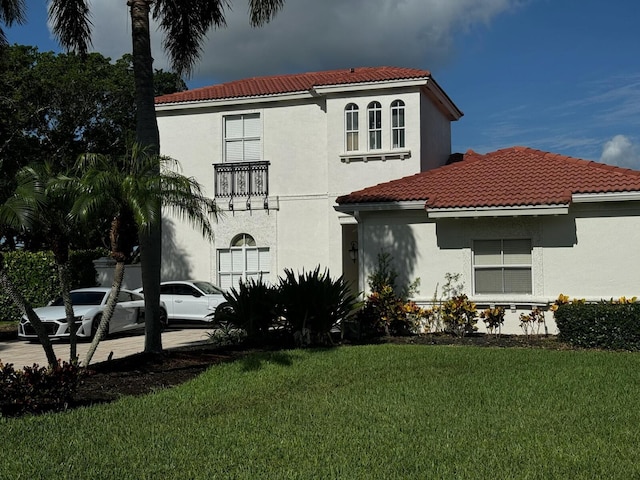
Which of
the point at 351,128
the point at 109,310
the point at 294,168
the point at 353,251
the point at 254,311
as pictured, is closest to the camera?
the point at 109,310

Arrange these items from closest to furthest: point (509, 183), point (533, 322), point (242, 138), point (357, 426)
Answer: point (357, 426) → point (533, 322) → point (509, 183) → point (242, 138)

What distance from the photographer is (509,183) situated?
1747 cm

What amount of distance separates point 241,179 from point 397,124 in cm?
540

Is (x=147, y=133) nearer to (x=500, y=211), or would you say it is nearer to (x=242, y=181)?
(x=500, y=211)

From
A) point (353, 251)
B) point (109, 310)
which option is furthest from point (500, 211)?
point (109, 310)

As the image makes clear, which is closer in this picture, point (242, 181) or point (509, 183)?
point (509, 183)

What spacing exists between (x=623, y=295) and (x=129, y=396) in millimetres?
10923

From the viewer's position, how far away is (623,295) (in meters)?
16.2

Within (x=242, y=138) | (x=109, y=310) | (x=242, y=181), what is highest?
(x=242, y=138)

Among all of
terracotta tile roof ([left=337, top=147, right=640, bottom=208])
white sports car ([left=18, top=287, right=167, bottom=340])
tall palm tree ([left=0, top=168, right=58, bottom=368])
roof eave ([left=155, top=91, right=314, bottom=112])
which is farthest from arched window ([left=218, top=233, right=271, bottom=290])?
tall palm tree ([left=0, top=168, right=58, bottom=368])

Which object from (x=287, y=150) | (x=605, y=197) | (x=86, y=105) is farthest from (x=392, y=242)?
(x=86, y=105)

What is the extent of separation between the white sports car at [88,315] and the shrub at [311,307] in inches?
267

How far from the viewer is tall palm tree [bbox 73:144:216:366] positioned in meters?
10.9

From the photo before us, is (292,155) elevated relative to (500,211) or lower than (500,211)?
elevated
